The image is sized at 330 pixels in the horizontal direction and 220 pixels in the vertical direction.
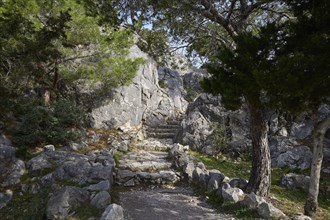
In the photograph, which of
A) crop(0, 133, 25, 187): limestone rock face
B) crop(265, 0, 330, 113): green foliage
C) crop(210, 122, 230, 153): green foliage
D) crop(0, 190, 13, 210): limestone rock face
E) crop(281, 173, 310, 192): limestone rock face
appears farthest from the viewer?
crop(210, 122, 230, 153): green foliage

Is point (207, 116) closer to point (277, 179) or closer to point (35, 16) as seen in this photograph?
point (277, 179)

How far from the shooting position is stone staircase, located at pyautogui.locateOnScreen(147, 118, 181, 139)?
1781cm

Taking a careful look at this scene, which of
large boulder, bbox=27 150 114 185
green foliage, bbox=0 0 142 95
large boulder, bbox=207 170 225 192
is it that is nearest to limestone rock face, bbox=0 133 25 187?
large boulder, bbox=27 150 114 185

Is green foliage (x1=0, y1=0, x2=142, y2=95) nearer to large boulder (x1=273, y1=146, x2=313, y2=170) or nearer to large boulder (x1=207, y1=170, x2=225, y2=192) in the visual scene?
large boulder (x1=207, y1=170, x2=225, y2=192)

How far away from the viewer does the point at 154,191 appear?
9367 mm

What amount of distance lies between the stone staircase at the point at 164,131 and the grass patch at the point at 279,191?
3.46 meters

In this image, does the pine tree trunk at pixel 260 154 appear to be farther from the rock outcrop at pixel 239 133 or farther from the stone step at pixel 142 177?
the rock outcrop at pixel 239 133

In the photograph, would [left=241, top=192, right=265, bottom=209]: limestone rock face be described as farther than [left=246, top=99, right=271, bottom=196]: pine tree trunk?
No

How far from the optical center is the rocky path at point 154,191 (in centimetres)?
725

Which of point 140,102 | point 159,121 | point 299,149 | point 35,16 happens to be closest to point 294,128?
point 299,149

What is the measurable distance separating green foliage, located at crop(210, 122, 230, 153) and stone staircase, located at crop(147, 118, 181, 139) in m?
3.03

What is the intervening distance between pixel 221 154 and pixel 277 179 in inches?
161

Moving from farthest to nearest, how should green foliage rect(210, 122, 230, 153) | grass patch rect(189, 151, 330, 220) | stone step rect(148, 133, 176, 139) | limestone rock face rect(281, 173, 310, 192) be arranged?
stone step rect(148, 133, 176, 139) < green foliage rect(210, 122, 230, 153) < limestone rock face rect(281, 173, 310, 192) < grass patch rect(189, 151, 330, 220)

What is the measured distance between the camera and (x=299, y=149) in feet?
45.2
